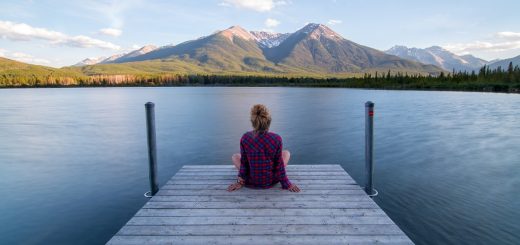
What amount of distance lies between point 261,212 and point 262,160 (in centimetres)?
128

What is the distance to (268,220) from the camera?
626 cm

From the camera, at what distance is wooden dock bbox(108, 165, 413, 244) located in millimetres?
5629

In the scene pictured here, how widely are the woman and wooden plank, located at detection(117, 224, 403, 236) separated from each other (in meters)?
1.81

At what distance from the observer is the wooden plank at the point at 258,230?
5.79 m

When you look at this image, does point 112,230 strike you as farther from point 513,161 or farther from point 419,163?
point 513,161

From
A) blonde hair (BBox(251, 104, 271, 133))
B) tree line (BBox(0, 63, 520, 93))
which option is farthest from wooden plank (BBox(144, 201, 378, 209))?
tree line (BBox(0, 63, 520, 93))

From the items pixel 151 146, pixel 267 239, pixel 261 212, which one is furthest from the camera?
pixel 151 146

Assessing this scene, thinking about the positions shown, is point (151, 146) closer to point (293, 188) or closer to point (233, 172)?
point (233, 172)

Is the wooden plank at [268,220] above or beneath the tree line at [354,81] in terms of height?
beneath

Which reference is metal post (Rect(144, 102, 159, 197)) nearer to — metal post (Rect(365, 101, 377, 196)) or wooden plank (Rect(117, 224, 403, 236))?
wooden plank (Rect(117, 224, 403, 236))

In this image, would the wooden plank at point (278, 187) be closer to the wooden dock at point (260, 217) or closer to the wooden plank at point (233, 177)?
the wooden dock at point (260, 217)

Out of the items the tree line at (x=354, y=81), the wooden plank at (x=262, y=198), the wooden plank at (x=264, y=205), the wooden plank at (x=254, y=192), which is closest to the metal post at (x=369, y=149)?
the wooden plank at (x=254, y=192)

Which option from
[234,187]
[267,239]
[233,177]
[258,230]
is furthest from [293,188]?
[267,239]

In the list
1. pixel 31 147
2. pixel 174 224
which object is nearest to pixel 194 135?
pixel 31 147
